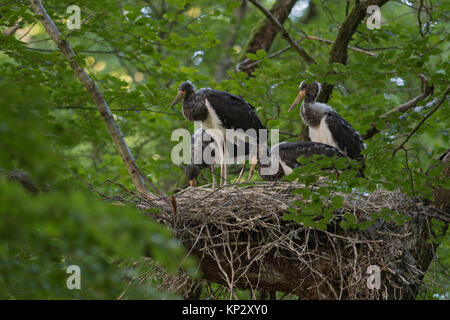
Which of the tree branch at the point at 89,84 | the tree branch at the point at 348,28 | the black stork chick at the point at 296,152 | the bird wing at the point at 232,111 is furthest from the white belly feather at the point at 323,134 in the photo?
the tree branch at the point at 89,84

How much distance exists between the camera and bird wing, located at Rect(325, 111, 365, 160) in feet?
20.3

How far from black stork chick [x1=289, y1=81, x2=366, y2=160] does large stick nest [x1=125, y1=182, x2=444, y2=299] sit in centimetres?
215

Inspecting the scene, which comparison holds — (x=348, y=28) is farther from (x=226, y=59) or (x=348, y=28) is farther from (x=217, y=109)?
(x=226, y=59)

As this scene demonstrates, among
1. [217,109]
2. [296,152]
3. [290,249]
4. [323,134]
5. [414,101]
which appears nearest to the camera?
[290,249]

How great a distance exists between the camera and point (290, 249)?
3.83 meters

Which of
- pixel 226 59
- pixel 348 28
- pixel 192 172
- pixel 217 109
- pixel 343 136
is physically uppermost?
pixel 226 59

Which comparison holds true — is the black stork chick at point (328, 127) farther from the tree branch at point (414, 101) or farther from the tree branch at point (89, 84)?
the tree branch at point (89, 84)

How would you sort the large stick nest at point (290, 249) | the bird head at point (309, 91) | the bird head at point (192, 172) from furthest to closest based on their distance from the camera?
1. the bird head at point (309, 91)
2. the bird head at point (192, 172)
3. the large stick nest at point (290, 249)

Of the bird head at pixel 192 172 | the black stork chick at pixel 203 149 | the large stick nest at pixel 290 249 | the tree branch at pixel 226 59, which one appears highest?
the tree branch at pixel 226 59

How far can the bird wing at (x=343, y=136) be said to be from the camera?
618cm

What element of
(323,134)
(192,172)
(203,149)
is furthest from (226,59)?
(192,172)

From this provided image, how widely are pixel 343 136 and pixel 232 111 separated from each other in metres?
1.47

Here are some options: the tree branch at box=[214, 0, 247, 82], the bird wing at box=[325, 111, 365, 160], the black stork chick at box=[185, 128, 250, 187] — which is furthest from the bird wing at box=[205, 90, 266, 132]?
the tree branch at box=[214, 0, 247, 82]
